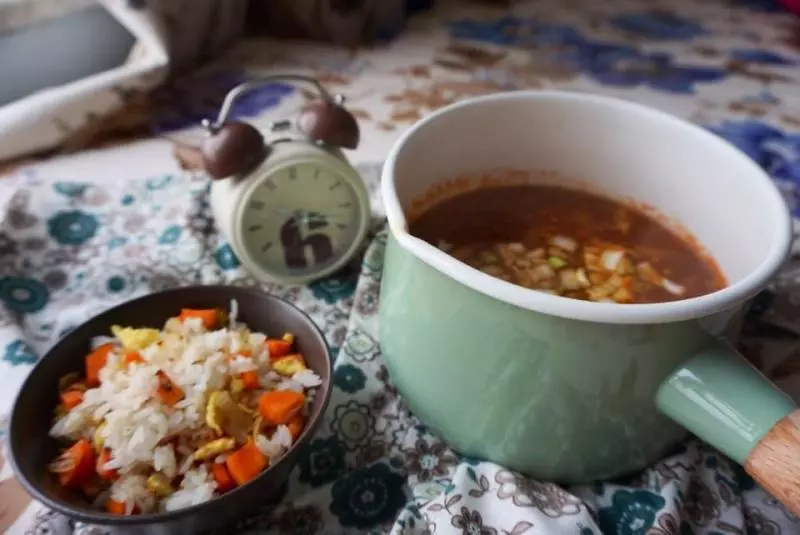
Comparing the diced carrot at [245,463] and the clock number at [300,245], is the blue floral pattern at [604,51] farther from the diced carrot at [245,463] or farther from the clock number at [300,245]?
the diced carrot at [245,463]

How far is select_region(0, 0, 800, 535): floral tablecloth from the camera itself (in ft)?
1.82

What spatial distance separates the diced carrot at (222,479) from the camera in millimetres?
517

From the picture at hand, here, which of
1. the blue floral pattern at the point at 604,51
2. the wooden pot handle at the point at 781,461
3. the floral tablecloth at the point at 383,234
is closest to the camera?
the wooden pot handle at the point at 781,461

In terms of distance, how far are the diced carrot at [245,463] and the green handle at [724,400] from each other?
25 cm

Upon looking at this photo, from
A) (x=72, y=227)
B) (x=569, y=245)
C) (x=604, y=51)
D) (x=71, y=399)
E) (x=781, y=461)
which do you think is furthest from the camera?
(x=604, y=51)

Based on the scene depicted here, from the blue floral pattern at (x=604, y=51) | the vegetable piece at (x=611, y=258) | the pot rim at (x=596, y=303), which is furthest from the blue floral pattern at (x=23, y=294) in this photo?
the blue floral pattern at (x=604, y=51)

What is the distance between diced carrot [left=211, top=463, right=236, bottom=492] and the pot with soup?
5.3 inches

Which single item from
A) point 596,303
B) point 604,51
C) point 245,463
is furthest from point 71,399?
point 604,51

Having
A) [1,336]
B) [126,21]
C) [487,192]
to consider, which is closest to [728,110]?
[487,192]

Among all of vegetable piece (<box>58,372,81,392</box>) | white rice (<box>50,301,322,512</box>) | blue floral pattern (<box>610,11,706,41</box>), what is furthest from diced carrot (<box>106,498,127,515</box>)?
blue floral pattern (<box>610,11,706,41</box>)

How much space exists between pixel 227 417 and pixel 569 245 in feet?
0.96

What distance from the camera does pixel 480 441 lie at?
0.56 m

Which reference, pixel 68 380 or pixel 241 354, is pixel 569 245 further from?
pixel 68 380

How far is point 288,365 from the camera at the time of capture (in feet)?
1.95
